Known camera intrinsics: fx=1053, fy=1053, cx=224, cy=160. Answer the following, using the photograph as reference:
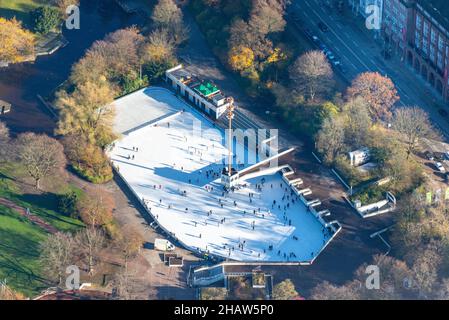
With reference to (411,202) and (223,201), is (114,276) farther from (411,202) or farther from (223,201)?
(411,202)

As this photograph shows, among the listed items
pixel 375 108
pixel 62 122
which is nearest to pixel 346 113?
pixel 375 108

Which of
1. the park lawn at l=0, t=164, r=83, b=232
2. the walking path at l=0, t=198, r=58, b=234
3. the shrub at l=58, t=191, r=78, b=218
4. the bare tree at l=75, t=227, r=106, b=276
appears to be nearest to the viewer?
the bare tree at l=75, t=227, r=106, b=276

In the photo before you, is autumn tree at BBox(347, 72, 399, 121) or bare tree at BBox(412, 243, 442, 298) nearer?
bare tree at BBox(412, 243, 442, 298)

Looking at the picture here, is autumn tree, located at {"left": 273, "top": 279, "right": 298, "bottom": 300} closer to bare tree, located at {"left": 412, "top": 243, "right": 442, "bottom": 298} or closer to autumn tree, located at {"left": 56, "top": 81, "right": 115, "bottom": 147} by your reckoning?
bare tree, located at {"left": 412, "top": 243, "right": 442, "bottom": 298}

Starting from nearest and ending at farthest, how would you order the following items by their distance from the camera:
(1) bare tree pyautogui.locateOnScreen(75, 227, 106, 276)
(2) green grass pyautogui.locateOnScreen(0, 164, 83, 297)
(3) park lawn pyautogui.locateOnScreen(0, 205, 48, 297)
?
1. (3) park lawn pyautogui.locateOnScreen(0, 205, 48, 297)
2. (2) green grass pyautogui.locateOnScreen(0, 164, 83, 297)
3. (1) bare tree pyautogui.locateOnScreen(75, 227, 106, 276)

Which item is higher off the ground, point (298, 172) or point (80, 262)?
point (298, 172)

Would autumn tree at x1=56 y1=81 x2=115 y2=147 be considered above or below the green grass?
above

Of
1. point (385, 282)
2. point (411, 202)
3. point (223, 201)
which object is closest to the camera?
point (385, 282)
